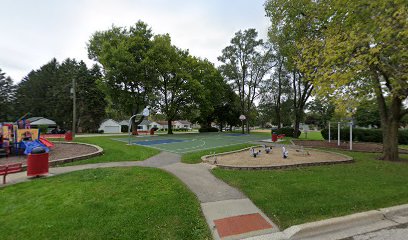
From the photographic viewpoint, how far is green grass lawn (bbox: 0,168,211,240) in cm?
416

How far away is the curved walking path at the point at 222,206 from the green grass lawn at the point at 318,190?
29 cm

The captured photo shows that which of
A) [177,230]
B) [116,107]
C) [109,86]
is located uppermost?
[109,86]

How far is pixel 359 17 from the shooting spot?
7469 millimetres

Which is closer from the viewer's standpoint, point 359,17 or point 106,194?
point 106,194

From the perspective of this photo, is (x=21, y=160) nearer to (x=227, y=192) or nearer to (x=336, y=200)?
(x=227, y=192)

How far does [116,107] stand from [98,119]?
57.8 ft

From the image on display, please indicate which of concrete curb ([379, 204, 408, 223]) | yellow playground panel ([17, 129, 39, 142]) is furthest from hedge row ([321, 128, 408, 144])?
yellow playground panel ([17, 129, 39, 142])

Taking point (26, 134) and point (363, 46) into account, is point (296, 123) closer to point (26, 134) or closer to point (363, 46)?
point (363, 46)

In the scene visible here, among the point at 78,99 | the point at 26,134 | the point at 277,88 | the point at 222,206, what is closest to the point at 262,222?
the point at 222,206

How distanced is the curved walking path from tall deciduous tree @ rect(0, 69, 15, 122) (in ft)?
187

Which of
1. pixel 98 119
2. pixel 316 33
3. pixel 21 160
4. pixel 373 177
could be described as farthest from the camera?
pixel 98 119

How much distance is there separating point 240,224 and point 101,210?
3.13m

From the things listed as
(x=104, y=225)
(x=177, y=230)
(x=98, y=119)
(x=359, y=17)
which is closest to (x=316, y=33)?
(x=359, y=17)

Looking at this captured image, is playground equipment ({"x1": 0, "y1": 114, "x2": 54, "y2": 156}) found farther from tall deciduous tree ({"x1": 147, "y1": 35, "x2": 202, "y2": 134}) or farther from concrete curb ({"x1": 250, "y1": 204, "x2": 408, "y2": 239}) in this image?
tall deciduous tree ({"x1": 147, "y1": 35, "x2": 202, "y2": 134})
